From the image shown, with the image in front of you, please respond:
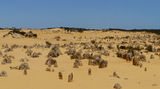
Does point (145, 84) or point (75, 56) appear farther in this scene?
point (75, 56)

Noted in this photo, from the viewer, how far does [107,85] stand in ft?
27.1

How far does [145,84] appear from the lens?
8.62m

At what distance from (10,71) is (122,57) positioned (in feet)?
23.5

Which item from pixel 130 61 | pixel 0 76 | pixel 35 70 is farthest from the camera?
pixel 130 61

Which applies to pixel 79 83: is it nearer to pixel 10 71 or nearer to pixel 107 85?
pixel 107 85

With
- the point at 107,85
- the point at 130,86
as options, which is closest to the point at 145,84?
the point at 130,86

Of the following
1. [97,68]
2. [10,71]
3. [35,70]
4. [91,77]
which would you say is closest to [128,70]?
[97,68]

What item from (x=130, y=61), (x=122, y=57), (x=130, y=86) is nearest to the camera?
(x=130, y=86)

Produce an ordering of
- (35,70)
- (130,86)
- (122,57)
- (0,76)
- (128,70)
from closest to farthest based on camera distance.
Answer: (130,86)
(0,76)
(35,70)
(128,70)
(122,57)

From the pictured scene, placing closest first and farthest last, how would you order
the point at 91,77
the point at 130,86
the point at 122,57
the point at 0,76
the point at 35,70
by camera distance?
the point at 130,86, the point at 0,76, the point at 91,77, the point at 35,70, the point at 122,57

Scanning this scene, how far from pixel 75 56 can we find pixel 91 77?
454 cm

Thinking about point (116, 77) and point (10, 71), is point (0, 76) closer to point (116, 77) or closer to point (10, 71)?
point (10, 71)

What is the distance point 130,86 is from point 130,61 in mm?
5626

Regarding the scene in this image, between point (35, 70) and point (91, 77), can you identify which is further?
point (35, 70)
